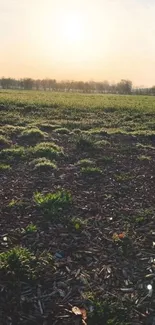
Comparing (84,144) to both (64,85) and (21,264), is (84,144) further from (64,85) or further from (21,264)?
(64,85)

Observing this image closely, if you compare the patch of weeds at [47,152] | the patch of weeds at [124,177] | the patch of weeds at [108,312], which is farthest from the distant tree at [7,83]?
the patch of weeds at [108,312]

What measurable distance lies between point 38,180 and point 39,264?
161 inches

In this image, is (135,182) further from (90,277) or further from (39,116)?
(39,116)

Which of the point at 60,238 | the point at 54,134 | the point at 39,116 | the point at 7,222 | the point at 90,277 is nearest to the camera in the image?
the point at 90,277

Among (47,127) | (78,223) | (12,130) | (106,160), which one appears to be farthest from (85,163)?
(47,127)

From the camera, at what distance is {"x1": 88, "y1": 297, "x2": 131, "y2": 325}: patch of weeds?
4516 millimetres

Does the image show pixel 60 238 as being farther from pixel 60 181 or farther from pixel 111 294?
pixel 60 181

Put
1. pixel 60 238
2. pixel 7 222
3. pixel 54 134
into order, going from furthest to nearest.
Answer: pixel 54 134
pixel 7 222
pixel 60 238

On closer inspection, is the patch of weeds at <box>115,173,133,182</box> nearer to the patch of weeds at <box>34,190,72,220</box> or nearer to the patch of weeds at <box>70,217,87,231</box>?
the patch of weeds at <box>34,190,72,220</box>

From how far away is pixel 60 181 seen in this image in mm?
9469

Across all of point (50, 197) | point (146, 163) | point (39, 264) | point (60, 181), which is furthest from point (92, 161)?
point (39, 264)

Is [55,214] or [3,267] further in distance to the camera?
[55,214]

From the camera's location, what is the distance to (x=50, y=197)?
7730 millimetres

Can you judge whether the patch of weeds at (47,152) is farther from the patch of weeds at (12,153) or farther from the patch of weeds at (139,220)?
the patch of weeds at (139,220)
